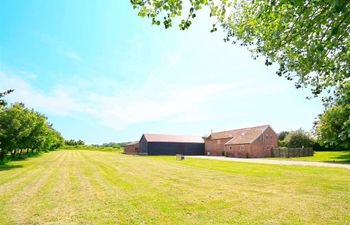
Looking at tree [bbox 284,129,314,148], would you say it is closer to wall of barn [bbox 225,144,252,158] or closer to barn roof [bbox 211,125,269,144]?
barn roof [bbox 211,125,269,144]

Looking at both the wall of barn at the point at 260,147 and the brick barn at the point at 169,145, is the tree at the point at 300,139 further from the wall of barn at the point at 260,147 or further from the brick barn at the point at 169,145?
the brick barn at the point at 169,145

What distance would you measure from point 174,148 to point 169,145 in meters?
1.61

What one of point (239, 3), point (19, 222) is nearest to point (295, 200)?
point (239, 3)

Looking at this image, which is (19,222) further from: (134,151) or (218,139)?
(134,151)

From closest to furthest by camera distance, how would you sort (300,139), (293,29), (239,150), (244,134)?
(293,29)
(239,150)
(244,134)
(300,139)

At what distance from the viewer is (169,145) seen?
57406 millimetres

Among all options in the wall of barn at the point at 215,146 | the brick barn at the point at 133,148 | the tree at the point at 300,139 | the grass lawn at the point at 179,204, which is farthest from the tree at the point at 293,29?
the brick barn at the point at 133,148

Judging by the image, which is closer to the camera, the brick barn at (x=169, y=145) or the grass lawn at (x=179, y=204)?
the grass lawn at (x=179, y=204)

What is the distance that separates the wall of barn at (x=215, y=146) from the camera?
171ft

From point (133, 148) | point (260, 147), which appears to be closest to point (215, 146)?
point (260, 147)

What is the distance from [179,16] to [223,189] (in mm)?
8180

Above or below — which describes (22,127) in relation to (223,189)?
above

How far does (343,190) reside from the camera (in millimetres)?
9727

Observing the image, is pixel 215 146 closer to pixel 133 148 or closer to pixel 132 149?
pixel 133 148
